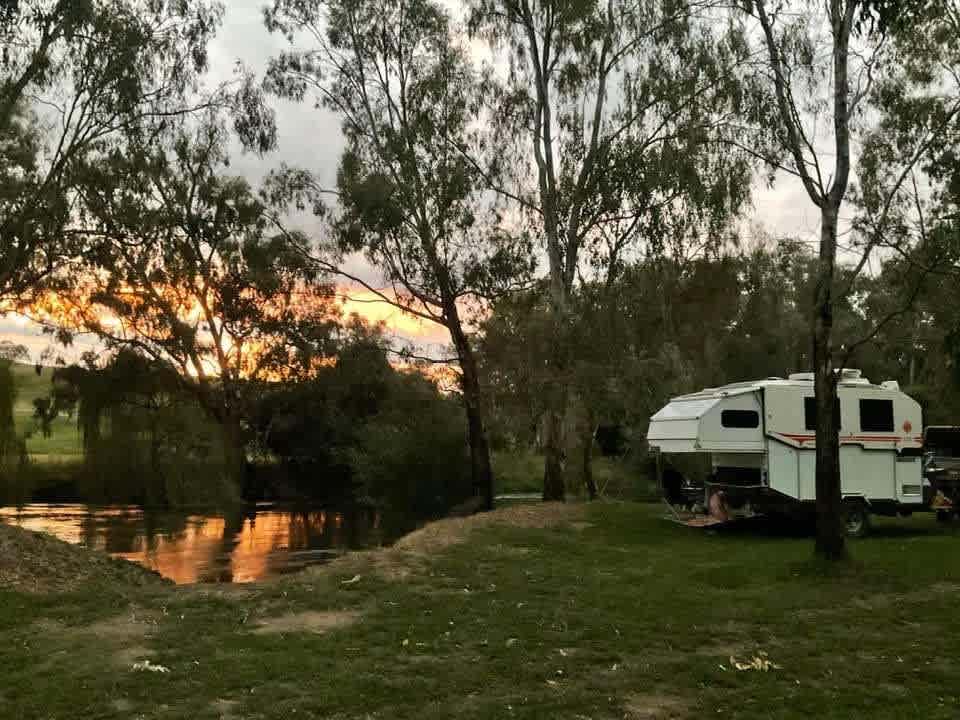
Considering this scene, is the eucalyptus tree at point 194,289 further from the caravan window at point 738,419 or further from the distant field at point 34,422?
the caravan window at point 738,419

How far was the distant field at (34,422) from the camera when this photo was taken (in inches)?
1358

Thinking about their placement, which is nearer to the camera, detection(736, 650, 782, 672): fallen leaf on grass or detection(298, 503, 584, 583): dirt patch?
detection(736, 650, 782, 672): fallen leaf on grass

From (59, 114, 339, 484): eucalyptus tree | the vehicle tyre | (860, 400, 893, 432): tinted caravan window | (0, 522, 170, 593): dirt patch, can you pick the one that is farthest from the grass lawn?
(59, 114, 339, 484): eucalyptus tree

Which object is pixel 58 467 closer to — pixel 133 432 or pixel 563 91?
pixel 133 432

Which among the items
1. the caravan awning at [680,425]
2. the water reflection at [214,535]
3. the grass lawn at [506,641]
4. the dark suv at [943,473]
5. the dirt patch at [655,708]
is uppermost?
the caravan awning at [680,425]

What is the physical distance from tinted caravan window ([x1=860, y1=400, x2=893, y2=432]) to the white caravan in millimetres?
18

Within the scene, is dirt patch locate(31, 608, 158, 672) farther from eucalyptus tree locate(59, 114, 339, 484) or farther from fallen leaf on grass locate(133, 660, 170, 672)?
eucalyptus tree locate(59, 114, 339, 484)

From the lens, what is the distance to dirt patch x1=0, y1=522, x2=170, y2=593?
10.7 metres

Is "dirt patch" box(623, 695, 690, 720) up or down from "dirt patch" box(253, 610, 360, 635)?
down

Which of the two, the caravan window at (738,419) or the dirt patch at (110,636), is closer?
the dirt patch at (110,636)

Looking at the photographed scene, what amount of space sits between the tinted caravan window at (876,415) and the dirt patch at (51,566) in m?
12.0

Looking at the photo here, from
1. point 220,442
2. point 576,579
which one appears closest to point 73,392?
point 220,442

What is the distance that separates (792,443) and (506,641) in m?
9.24

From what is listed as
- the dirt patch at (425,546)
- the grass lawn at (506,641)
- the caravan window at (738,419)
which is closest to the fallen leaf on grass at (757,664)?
the grass lawn at (506,641)
